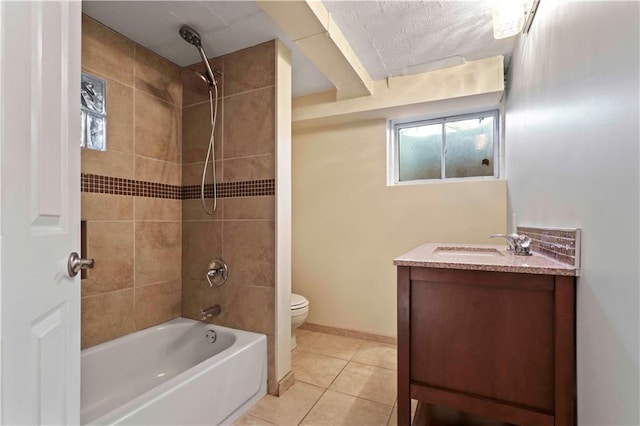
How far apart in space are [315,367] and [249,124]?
172 cm

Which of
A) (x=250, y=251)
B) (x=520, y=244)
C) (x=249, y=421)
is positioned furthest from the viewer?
(x=250, y=251)

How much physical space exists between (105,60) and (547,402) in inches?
103

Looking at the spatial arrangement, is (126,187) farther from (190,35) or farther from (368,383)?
(368,383)

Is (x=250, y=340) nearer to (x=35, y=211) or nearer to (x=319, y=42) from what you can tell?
(x=35, y=211)

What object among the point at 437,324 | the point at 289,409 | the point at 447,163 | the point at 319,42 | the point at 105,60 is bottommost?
the point at 289,409

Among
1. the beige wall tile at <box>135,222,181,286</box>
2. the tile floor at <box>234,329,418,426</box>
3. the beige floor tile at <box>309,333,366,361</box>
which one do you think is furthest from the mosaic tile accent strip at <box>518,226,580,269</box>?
the beige wall tile at <box>135,222,181,286</box>

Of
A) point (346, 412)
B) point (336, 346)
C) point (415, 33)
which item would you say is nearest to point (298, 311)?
point (336, 346)

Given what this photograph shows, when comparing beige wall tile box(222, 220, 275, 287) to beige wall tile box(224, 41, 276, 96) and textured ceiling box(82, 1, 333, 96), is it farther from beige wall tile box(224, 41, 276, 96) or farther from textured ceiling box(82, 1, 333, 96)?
textured ceiling box(82, 1, 333, 96)

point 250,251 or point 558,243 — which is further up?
point 558,243

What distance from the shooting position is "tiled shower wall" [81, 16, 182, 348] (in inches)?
63.8

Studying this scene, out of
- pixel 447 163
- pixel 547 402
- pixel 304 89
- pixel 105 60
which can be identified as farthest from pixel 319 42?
pixel 547 402

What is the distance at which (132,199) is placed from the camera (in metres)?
1.81

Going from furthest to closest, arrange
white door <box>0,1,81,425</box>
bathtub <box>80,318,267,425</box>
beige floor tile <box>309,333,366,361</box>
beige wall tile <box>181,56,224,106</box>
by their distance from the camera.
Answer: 1. beige floor tile <box>309,333,366,361</box>
2. beige wall tile <box>181,56,224,106</box>
3. bathtub <box>80,318,267,425</box>
4. white door <box>0,1,81,425</box>

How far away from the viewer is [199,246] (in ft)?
6.69
